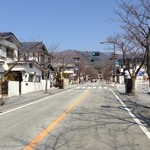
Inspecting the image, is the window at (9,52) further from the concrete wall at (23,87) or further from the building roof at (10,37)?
the concrete wall at (23,87)

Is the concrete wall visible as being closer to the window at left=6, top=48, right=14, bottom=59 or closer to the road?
the window at left=6, top=48, right=14, bottom=59

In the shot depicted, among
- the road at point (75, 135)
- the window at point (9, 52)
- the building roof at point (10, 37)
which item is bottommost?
the road at point (75, 135)

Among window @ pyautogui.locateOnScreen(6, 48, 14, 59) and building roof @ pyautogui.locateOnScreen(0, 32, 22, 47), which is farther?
window @ pyautogui.locateOnScreen(6, 48, 14, 59)

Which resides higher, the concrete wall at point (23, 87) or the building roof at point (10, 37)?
the building roof at point (10, 37)

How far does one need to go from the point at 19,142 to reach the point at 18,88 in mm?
28890

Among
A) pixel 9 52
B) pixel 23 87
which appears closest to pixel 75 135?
pixel 23 87

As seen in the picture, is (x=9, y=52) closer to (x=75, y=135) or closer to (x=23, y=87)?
(x=23, y=87)

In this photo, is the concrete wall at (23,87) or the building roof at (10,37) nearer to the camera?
the concrete wall at (23,87)

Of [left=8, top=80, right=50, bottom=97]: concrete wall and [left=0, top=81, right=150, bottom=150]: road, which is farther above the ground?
[left=8, top=80, right=50, bottom=97]: concrete wall

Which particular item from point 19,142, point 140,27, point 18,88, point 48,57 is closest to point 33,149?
point 19,142

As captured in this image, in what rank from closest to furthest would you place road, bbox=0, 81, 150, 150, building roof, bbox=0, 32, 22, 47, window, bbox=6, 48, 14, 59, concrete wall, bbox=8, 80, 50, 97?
road, bbox=0, 81, 150, 150, concrete wall, bbox=8, 80, 50, 97, building roof, bbox=0, 32, 22, 47, window, bbox=6, 48, 14, 59

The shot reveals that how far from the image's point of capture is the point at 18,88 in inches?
1501

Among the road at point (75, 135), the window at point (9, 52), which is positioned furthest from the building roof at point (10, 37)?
the road at point (75, 135)

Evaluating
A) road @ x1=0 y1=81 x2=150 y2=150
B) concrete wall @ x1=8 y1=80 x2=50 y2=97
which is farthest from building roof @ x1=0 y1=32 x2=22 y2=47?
road @ x1=0 y1=81 x2=150 y2=150
